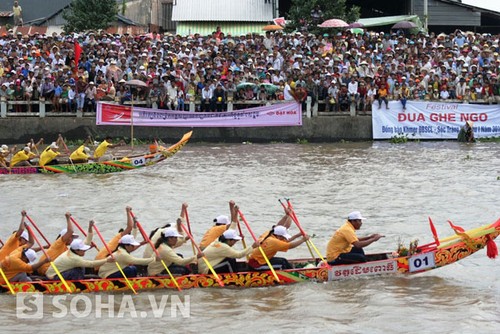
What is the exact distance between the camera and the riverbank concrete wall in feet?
92.8

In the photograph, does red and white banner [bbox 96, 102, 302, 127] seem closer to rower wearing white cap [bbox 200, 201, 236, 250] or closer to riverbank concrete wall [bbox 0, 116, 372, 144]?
riverbank concrete wall [bbox 0, 116, 372, 144]

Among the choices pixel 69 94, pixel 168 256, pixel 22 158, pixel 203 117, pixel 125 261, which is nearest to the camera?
pixel 125 261

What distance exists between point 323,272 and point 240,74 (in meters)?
15.1

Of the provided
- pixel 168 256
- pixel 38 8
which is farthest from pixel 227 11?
pixel 168 256

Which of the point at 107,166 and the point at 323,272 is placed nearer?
the point at 323,272

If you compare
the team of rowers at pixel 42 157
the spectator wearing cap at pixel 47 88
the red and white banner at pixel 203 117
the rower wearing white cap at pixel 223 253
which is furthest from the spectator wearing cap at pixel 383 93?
the rower wearing white cap at pixel 223 253

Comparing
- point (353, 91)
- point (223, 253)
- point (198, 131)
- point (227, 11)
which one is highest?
point (227, 11)

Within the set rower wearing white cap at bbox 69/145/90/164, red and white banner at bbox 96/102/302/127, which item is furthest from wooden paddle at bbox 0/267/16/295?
red and white banner at bbox 96/102/302/127

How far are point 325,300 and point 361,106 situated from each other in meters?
16.1

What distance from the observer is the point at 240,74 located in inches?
1105

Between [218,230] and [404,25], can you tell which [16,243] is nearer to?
[218,230]

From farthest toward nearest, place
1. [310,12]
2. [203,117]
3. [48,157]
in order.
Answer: [310,12] → [203,117] → [48,157]

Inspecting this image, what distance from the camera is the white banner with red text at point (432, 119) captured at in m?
28.2

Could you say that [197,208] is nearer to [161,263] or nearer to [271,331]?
[161,263]
